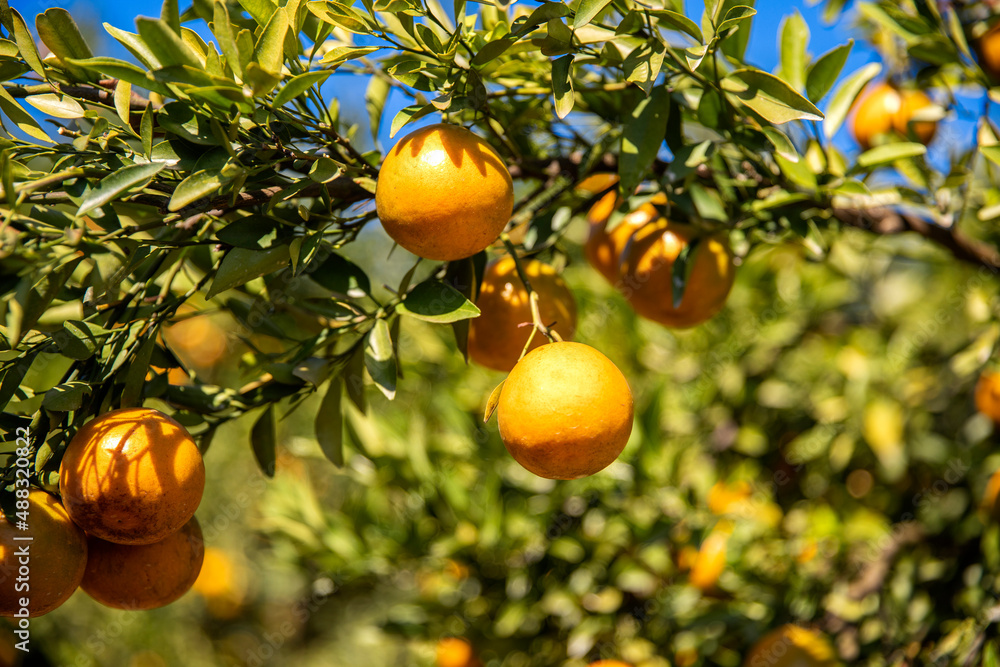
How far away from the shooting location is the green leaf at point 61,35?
71 cm

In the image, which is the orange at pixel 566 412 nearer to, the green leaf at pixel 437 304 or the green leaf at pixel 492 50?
the green leaf at pixel 437 304

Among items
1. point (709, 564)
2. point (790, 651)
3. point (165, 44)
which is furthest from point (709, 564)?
point (165, 44)

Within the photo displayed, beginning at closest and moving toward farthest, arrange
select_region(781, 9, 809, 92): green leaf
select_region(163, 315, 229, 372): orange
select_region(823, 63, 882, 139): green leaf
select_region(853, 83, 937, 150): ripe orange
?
1. select_region(781, 9, 809, 92): green leaf
2. select_region(823, 63, 882, 139): green leaf
3. select_region(853, 83, 937, 150): ripe orange
4. select_region(163, 315, 229, 372): orange

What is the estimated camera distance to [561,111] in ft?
2.36

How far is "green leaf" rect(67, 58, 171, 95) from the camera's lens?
0.64m

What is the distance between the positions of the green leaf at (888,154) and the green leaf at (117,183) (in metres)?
0.93

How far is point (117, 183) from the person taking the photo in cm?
64

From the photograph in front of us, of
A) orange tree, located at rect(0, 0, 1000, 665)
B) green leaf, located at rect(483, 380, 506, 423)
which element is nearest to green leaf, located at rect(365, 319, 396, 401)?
orange tree, located at rect(0, 0, 1000, 665)

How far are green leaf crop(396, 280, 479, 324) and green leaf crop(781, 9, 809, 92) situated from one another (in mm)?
638

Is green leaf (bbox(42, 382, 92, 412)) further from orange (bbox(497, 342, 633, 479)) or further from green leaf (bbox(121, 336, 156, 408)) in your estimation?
orange (bbox(497, 342, 633, 479))

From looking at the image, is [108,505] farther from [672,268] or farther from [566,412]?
[672,268]

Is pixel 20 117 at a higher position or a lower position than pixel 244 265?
higher

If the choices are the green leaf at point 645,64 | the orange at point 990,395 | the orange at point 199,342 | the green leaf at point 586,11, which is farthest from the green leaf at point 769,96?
the orange at point 199,342

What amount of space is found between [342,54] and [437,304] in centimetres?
28
